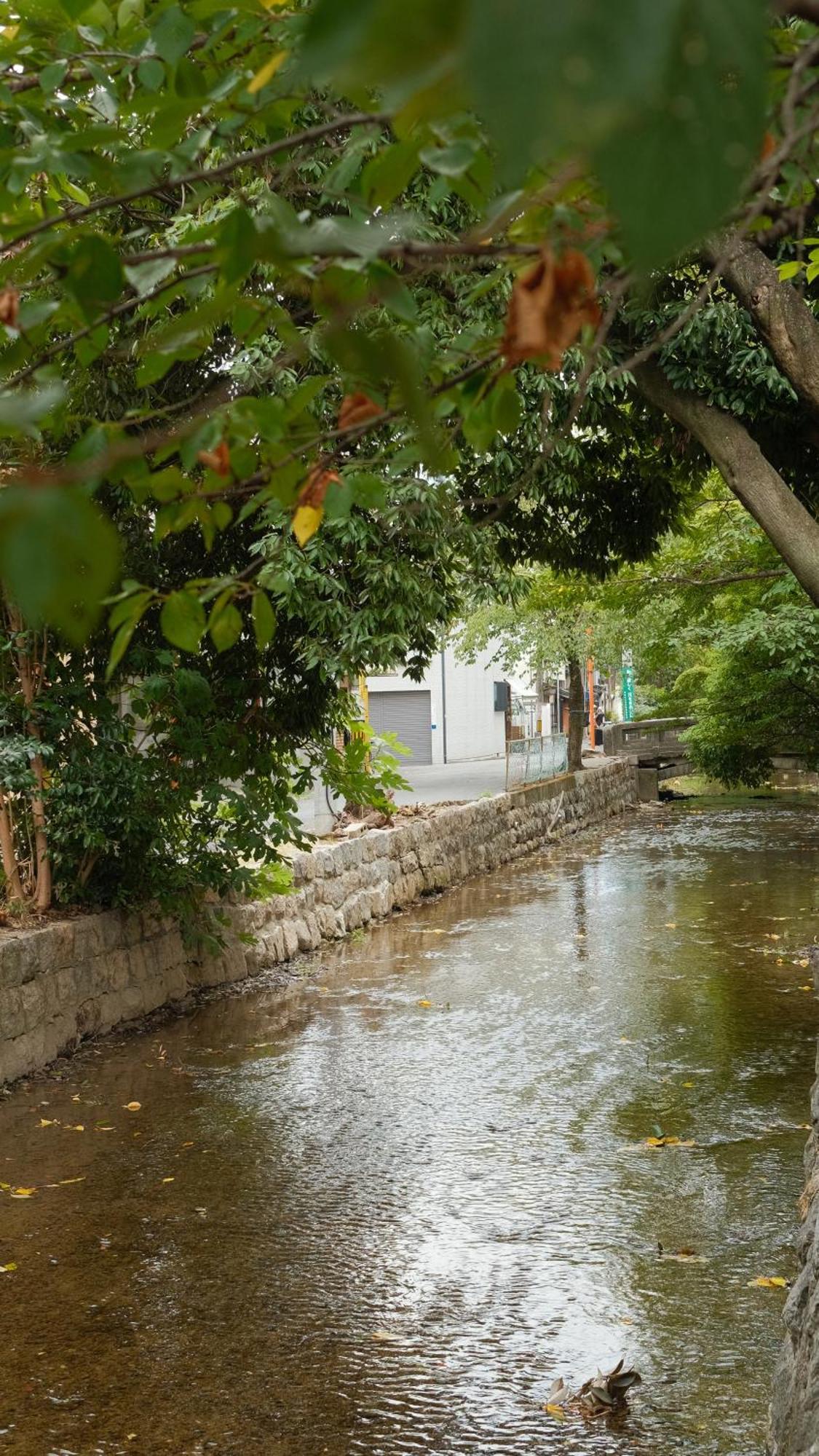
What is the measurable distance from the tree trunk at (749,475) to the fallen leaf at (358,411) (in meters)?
5.69

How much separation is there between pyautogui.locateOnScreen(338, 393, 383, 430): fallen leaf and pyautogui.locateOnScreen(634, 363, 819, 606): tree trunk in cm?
569

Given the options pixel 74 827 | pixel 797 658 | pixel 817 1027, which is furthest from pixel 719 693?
pixel 74 827

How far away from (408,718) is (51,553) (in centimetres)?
3704

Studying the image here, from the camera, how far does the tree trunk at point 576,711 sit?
24.7 m

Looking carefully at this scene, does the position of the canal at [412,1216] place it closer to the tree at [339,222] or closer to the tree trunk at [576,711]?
the tree at [339,222]

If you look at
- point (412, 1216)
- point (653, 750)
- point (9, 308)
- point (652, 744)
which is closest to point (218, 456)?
point (9, 308)

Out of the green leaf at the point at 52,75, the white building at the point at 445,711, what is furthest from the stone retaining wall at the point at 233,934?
the white building at the point at 445,711

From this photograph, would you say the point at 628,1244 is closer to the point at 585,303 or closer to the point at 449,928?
the point at 585,303

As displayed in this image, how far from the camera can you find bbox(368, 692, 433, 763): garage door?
123ft

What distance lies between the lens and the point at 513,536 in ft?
35.9

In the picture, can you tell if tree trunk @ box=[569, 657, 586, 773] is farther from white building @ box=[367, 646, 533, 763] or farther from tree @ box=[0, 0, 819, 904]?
tree @ box=[0, 0, 819, 904]

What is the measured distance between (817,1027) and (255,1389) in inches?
218

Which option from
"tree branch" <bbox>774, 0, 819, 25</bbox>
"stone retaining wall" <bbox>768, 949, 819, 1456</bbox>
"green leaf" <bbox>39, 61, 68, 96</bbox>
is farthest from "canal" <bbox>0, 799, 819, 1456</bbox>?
"tree branch" <bbox>774, 0, 819, 25</bbox>

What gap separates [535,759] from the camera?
21.8m
